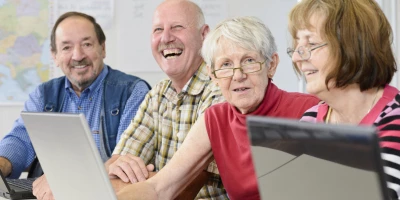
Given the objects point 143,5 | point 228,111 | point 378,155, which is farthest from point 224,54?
point 143,5

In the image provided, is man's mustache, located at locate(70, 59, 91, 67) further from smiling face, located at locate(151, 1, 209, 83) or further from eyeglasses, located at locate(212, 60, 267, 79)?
eyeglasses, located at locate(212, 60, 267, 79)

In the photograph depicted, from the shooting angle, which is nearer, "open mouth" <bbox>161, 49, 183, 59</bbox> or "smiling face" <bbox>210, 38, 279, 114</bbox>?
"smiling face" <bbox>210, 38, 279, 114</bbox>

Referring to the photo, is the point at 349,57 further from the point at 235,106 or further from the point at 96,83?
the point at 96,83

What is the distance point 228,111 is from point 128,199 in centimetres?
40

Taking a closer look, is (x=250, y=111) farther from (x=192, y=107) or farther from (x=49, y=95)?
(x=49, y=95)

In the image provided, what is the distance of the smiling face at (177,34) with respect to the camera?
242 cm

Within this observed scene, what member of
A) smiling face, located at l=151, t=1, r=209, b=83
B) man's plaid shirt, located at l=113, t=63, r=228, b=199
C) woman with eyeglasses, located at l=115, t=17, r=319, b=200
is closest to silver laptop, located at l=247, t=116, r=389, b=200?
woman with eyeglasses, located at l=115, t=17, r=319, b=200

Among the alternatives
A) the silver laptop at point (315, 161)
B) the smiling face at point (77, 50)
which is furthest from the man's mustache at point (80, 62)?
the silver laptop at point (315, 161)

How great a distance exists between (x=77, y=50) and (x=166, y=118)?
921mm

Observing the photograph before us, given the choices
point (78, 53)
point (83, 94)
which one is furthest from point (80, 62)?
point (83, 94)

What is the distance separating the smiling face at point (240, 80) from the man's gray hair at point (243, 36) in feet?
0.04

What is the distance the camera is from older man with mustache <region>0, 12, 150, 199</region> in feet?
8.89

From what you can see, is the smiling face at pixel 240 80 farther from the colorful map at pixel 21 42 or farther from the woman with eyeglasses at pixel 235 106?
the colorful map at pixel 21 42

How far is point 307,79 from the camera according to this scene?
1.38 meters
